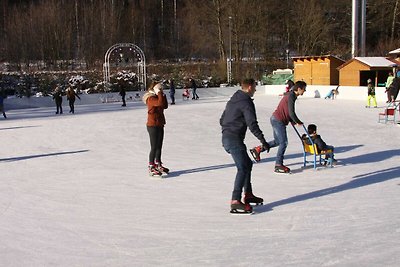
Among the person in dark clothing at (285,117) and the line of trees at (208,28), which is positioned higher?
the line of trees at (208,28)

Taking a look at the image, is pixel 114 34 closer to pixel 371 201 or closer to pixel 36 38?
pixel 36 38

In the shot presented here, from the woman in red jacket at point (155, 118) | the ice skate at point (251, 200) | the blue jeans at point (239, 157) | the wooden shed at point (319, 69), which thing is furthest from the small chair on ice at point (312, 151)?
the wooden shed at point (319, 69)

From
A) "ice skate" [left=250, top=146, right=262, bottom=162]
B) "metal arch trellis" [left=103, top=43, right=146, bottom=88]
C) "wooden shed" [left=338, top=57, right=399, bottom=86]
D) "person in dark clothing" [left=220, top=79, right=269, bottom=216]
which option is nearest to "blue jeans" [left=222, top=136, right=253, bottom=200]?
"person in dark clothing" [left=220, top=79, right=269, bottom=216]

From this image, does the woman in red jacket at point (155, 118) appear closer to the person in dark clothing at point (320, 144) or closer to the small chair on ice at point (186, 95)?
the person in dark clothing at point (320, 144)

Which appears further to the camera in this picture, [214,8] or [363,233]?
[214,8]

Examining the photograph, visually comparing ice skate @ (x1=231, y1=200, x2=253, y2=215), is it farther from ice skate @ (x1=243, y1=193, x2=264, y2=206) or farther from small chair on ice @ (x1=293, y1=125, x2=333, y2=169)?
small chair on ice @ (x1=293, y1=125, x2=333, y2=169)

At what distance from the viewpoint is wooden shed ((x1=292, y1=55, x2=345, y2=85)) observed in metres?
29.8

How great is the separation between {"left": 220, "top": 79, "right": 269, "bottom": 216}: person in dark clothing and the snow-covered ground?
0.25 metres

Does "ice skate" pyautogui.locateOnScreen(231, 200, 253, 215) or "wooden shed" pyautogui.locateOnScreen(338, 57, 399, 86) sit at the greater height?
"wooden shed" pyautogui.locateOnScreen(338, 57, 399, 86)

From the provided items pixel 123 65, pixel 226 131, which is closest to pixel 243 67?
pixel 123 65

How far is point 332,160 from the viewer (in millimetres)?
7605

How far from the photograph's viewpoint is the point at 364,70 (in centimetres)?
2739

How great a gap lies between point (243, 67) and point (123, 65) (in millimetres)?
10735

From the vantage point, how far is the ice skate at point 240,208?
509 cm
